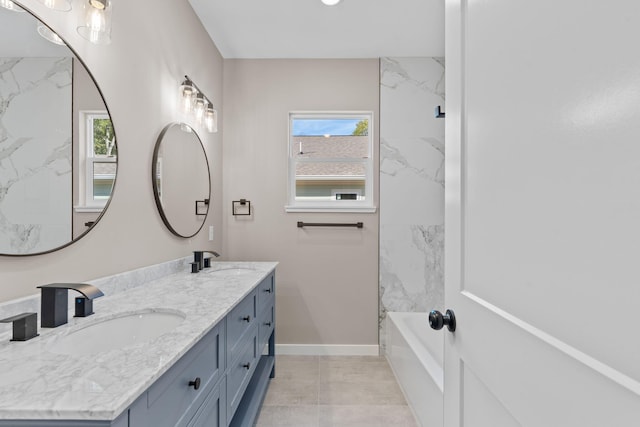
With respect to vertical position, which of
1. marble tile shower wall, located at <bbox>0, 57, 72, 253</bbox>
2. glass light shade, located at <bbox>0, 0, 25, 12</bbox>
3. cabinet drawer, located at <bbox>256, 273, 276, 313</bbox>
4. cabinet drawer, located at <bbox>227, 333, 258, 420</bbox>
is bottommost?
cabinet drawer, located at <bbox>227, 333, 258, 420</bbox>

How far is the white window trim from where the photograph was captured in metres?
1.23

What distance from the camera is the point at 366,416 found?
1997mm

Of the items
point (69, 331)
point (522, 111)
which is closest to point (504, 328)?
point (522, 111)

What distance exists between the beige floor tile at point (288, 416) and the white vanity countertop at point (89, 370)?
111cm

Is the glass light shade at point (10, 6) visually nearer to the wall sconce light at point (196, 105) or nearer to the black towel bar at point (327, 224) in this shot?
the wall sconce light at point (196, 105)

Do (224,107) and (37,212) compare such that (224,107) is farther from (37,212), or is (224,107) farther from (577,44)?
(577,44)

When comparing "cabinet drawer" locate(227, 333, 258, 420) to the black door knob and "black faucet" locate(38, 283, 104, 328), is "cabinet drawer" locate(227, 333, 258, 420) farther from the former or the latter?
the black door knob

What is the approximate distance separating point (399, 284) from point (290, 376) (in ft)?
3.82

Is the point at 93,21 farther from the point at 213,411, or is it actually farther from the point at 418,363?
the point at 418,363

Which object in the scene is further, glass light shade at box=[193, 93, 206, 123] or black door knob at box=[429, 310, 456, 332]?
glass light shade at box=[193, 93, 206, 123]

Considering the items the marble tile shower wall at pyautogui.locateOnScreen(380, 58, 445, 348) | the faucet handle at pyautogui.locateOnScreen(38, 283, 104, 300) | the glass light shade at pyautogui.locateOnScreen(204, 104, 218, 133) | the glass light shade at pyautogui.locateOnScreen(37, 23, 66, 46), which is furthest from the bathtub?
the glass light shade at pyautogui.locateOnScreen(37, 23, 66, 46)

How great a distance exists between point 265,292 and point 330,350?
42.5 inches

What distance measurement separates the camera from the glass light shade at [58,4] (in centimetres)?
108

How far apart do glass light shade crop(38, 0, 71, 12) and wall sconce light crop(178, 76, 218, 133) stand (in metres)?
0.92
